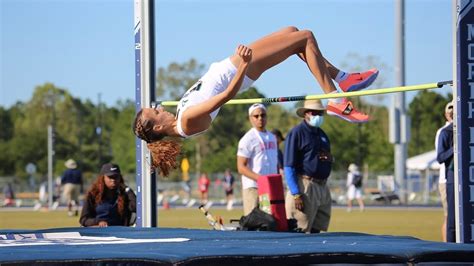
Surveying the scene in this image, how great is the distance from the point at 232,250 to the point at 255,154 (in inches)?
234

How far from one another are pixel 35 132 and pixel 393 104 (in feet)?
132

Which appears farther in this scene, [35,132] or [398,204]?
[35,132]

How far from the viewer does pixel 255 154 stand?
37.6 ft

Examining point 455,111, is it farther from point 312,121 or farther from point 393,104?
point 393,104

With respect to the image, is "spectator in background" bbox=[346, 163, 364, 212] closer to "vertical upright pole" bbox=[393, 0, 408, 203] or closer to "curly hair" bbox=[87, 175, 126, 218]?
"vertical upright pole" bbox=[393, 0, 408, 203]

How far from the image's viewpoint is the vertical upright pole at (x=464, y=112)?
728cm

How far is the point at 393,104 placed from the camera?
34.0 metres

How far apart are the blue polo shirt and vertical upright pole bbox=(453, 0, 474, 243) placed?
344 cm

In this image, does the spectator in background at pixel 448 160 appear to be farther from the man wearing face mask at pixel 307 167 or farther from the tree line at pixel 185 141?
the tree line at pixel 185 141

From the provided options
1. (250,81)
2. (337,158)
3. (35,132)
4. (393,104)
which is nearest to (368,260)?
(250,81)

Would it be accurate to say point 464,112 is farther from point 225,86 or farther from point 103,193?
point 103,193

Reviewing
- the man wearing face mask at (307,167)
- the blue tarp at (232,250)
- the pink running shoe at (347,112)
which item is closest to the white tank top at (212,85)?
the pink running shoe at (347,112)

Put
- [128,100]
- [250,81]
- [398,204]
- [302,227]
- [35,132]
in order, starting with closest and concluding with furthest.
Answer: [250,81]
[302,227]
[398,204]
[35,132]
[128,100]

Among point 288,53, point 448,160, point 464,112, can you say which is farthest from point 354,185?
point 464,112
